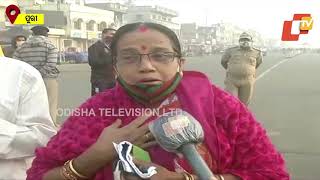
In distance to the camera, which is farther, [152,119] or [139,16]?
[139,16]

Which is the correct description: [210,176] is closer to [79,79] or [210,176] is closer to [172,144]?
[172,144]

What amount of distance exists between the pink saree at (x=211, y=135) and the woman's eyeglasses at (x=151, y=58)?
60 mm

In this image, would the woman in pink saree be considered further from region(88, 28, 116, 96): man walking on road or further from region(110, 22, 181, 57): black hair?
region(88, 28, 116, 96): man walking on road

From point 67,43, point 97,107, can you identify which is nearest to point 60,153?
point 97,107

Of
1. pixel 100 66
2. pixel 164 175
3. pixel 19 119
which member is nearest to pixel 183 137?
pixel 164 175

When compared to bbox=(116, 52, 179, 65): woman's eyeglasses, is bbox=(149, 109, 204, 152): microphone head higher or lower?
lower

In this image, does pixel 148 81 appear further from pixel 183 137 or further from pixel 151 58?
pixel 183 137

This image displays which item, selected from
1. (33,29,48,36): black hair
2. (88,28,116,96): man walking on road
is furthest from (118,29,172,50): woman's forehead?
(33,29,48,36): black hair

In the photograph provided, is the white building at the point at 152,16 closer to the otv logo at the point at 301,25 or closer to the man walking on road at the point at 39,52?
the otv logo at the point at 301,25

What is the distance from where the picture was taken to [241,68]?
6.09m

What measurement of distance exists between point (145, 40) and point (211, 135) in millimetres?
258

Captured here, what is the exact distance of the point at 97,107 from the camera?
1200 millimetres

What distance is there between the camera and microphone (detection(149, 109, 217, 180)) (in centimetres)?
88

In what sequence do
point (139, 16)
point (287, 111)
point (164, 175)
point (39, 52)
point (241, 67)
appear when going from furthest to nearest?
point (287, 111) < point (241, 67) < point (39, 52) < point (139, 16) < point (164, 175)
